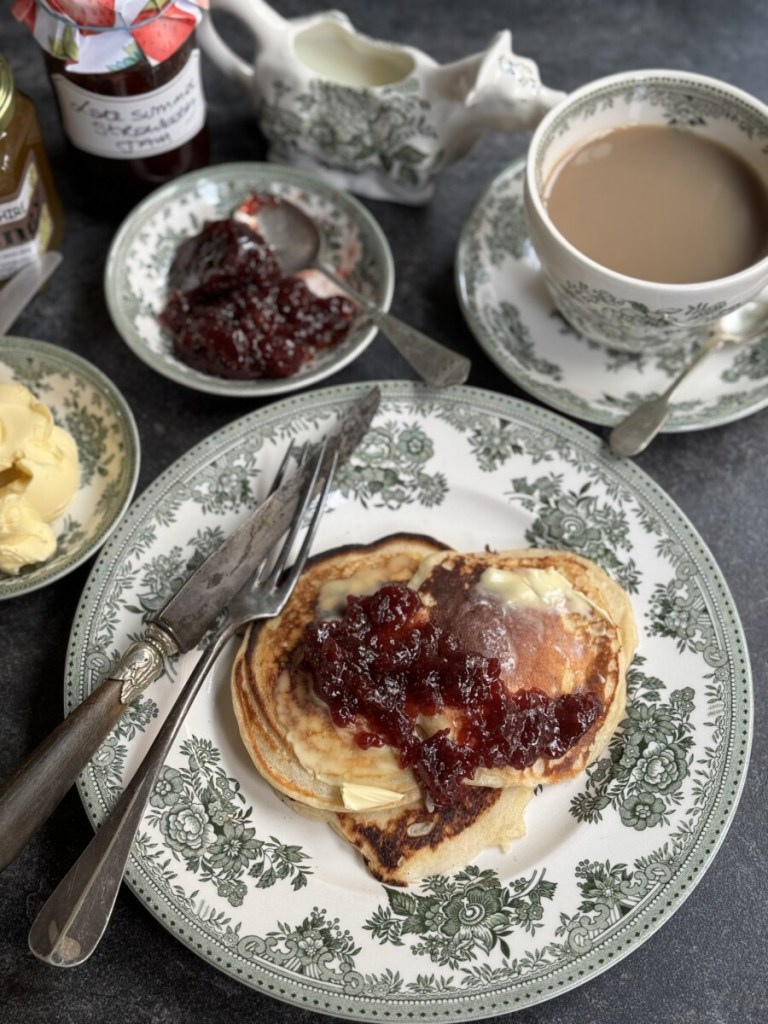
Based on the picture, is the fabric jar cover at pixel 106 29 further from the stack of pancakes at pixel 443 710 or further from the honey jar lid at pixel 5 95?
the stack of pancakes at pixel 443 710

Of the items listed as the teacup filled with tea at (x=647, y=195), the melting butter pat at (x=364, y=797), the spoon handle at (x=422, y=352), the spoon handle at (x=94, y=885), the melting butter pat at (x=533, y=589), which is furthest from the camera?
the spoon handle at (x=422, y=352)

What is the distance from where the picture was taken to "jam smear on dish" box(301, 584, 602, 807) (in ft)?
6.30

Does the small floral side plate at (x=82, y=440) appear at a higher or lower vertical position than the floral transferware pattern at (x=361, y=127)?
lower

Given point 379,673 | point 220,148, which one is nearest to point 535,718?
point 379,673

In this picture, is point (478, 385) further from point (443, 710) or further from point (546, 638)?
point (443, 710)

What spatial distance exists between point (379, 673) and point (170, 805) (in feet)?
1.55

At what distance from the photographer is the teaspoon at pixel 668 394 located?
2324 mm

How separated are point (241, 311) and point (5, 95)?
27.0 inches

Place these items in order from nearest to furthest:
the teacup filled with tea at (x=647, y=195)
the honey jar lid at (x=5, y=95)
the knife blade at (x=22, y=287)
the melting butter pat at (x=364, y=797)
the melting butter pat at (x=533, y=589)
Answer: the melting butter pat at (x=364, y=797)
the melting butter pat at (x=533, y=589)
the honey jar lid at (x=5, y=95)
the teacup filled with tea at (x=647, y=195)
the knife blade at (x=22, y=287)

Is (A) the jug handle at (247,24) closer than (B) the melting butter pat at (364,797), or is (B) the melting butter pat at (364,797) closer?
(B) the melting butter pat at (364,797)

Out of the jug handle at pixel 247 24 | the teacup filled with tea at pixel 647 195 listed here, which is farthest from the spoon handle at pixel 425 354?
the jug handle at pixel 247 24

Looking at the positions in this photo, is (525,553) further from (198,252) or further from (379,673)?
(198,252)

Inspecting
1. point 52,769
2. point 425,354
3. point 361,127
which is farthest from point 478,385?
point 52,769

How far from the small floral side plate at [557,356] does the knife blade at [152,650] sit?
0.38 m
